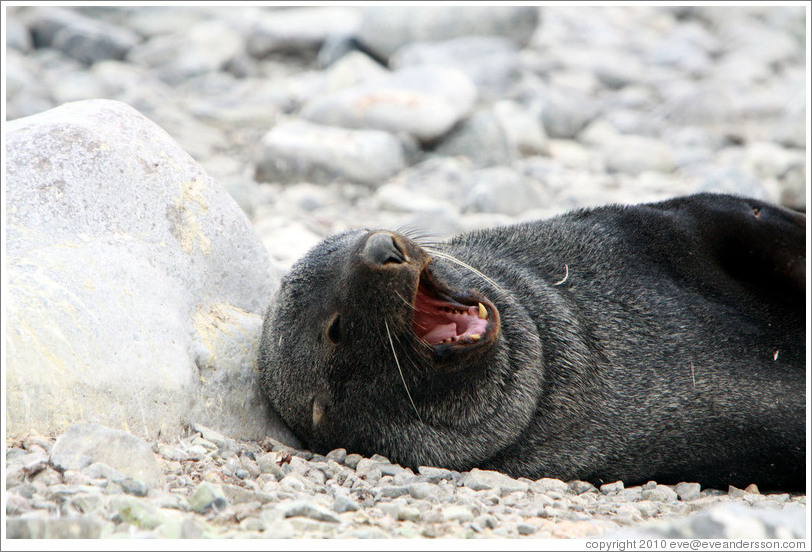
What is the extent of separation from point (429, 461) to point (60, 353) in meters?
1.69

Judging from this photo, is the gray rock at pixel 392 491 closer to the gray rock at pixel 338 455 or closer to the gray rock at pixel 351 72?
the gray rock at pixel 338 455

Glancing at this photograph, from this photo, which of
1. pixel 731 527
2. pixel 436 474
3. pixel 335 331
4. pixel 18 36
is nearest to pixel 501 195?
pixel 335 331

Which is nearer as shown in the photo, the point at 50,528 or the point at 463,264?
the point at 50,528

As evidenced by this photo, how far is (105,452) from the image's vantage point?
3.51 m

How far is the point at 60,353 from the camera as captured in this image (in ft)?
13.0

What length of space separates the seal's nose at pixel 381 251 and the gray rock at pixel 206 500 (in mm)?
1153

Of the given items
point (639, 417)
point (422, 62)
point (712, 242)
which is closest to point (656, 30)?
point (422, 62)

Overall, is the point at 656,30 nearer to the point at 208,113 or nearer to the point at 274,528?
the point at 208,113

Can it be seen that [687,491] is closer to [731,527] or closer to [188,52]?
[731,527]

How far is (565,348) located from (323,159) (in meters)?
5.49

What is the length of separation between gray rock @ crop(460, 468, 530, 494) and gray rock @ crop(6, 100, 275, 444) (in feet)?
3.72

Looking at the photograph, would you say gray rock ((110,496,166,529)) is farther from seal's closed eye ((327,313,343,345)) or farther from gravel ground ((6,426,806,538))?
seal's closed eye ((327,313,343,345))

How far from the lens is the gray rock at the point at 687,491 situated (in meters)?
4.34

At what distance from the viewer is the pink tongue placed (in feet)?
14.0
